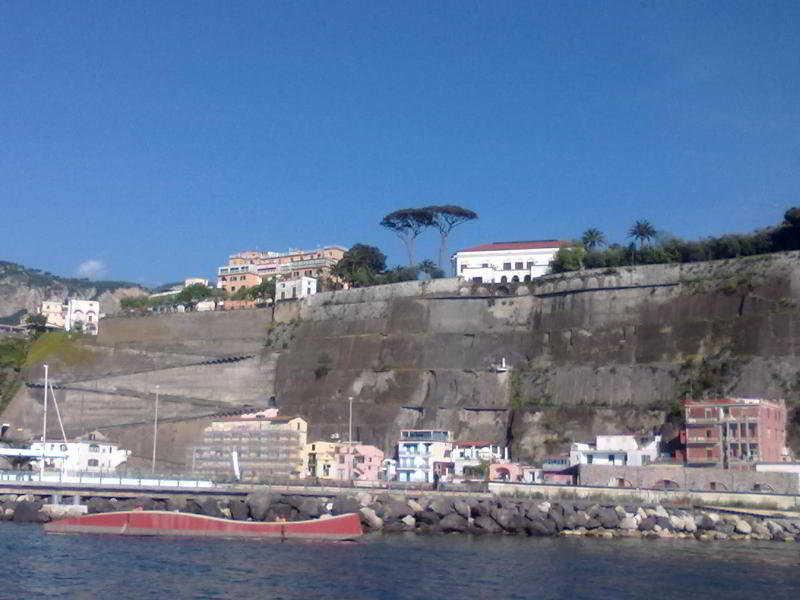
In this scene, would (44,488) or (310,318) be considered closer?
(44,488)

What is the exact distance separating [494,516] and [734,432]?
60.7ft

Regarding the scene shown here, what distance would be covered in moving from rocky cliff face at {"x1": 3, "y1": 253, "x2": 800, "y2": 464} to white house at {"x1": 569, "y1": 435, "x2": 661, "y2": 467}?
3.58 meters

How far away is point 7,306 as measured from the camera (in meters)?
197

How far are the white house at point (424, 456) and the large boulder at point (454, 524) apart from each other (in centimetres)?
1824

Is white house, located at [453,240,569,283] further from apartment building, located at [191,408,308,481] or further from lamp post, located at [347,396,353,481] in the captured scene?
apartment building, located at [191,408,308,481]

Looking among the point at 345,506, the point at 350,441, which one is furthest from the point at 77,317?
the point at 345,506

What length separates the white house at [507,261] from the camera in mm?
87562

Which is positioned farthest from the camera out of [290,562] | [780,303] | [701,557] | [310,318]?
[310,318]

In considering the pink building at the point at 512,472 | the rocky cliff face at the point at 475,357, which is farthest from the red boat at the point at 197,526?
the rocky cliff face at the point at 475,357

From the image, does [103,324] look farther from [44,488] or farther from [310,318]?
→ [44,488]

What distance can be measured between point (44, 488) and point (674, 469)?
102ft

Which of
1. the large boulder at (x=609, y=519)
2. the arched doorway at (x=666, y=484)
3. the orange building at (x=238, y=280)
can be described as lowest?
the large boulder at (x=609, y=519)

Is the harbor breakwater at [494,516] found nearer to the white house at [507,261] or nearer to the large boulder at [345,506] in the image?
the large boulder at [345,506]

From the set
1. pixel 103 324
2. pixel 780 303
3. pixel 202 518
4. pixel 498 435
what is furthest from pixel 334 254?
pixel 202 518
